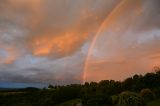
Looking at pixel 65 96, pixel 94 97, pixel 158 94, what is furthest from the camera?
pixel 65 96

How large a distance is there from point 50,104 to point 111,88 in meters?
22.6

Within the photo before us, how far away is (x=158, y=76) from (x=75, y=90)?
107 ft

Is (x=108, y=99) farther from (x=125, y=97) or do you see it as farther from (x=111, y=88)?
(x=111, y=88)

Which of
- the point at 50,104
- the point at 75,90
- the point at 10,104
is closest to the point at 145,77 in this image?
the point at 75,90

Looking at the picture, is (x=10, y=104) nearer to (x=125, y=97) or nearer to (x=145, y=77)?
(x=145, y=77)

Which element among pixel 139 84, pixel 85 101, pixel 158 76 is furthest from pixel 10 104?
pixel 85 101

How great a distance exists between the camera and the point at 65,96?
347 ft

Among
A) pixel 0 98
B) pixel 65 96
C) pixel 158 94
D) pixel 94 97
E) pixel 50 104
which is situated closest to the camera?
pixel 94 97

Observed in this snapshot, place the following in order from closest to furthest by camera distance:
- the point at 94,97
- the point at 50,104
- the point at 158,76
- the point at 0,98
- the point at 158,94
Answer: the point at 94,97 → the point at 158,94 → the point at 50,104 → the point at 158,76 → the point at 0,98

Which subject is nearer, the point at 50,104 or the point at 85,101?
the point at 85,101

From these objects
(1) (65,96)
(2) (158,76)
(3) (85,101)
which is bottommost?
(3) (85,101)

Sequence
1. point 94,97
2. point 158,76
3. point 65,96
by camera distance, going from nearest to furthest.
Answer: point 94,97 → point 65,96 → point 158,76

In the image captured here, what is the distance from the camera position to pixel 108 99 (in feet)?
154

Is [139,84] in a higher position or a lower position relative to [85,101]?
higher
